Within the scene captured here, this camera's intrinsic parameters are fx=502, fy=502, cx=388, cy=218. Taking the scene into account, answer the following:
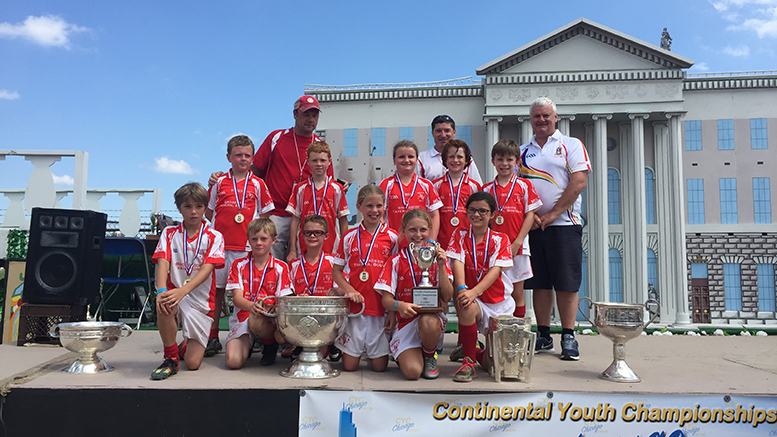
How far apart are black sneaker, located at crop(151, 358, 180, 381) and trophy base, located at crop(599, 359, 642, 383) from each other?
9.32ft

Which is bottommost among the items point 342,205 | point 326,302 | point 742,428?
point 742,428

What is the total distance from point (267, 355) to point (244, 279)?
2.01 feet

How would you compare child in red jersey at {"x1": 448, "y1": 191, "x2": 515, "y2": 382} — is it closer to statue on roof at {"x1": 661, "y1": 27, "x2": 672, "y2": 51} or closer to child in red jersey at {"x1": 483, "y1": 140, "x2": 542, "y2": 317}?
child in red jersey at {"x1": 483, "y1": 140, "x2": 542, "y2": 317}

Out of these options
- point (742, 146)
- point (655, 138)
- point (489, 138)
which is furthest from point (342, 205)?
point (742, 146)

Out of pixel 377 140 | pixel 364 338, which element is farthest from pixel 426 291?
pixel 377 140

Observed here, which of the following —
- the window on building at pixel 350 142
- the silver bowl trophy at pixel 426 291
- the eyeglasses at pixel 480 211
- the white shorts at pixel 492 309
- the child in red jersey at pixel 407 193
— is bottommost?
the white shorts at pixel 492 309

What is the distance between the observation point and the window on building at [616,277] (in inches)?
898

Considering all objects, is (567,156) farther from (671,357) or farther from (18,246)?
(18,246)

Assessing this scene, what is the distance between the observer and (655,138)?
75.2ft

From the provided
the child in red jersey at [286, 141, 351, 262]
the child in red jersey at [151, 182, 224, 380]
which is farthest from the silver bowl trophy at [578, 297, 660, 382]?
the child in red jersey at [151, 182, 224, 380]

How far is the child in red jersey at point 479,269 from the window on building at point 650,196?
72.6 feet

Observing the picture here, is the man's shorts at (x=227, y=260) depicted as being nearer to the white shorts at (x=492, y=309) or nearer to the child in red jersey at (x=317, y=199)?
the child in red jersey at (x=317, y=199)

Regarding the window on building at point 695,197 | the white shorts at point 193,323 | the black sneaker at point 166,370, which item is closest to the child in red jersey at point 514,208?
the white shorts at point 193,323

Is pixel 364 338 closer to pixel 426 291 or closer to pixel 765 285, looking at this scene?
pixel 426 291
